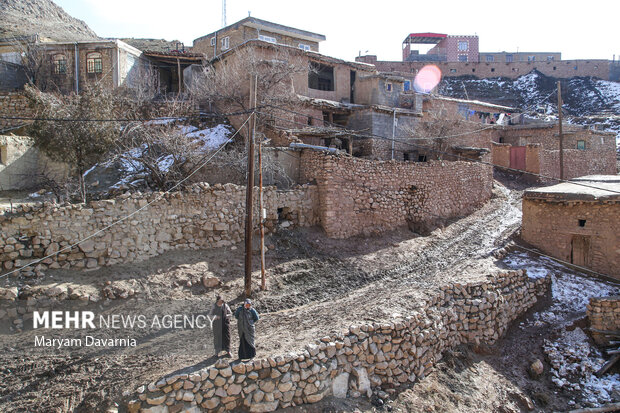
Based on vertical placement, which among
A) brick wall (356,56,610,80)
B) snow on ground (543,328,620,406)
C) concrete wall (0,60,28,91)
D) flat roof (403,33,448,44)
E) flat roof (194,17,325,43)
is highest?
flat roof (403,33,448,44)

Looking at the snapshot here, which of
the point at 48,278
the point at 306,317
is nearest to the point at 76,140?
the point at 48,278

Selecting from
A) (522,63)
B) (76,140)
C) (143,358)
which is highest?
(522,63)

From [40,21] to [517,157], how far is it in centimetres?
3577

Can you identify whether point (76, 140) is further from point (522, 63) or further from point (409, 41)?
point (522, 63)

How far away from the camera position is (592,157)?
24.8m

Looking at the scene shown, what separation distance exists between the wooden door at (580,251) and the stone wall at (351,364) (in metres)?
3.76

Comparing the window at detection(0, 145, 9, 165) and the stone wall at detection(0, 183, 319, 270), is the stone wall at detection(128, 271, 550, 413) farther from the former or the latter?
the window at detection(0, 145, 9, 165)

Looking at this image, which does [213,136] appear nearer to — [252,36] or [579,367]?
[252,36]

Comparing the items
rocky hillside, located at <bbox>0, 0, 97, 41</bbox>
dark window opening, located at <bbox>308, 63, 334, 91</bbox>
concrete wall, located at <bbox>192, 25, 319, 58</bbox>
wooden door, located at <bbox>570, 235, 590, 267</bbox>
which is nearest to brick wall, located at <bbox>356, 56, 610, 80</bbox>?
concrete wall, located at <bbox>192, 25, 319, 58</bbox>

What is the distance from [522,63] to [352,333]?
47099 millimetres

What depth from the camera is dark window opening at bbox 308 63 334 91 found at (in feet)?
72.3

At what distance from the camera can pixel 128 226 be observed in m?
10.2

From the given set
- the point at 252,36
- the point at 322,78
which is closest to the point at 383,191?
the point at 322,78

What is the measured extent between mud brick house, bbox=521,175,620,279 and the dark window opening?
41.7ft
